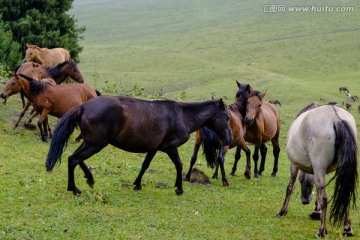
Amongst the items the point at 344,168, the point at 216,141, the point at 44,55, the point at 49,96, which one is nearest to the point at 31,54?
the point at 44,55

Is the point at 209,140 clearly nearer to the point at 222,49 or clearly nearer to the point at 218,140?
the point at 218,140

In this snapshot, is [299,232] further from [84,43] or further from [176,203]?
[84,43]

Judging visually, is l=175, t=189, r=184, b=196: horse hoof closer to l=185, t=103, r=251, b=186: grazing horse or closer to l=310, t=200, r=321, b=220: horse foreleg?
l=185, t=103, r=251, b=186: grazing horse

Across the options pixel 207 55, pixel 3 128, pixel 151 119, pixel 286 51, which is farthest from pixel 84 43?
pixel 151 119

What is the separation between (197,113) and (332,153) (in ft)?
12.8

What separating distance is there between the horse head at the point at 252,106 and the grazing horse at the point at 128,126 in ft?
5.79

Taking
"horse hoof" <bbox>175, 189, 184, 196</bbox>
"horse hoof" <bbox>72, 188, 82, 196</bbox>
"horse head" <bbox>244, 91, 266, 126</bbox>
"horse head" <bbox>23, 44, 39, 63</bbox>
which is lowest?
"horse hoof" <bbox>175, 189, 184, 196</bbox>

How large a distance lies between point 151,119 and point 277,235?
11.6 feet

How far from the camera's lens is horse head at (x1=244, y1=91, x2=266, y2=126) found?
43.7ft

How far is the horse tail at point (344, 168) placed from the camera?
8055 mm

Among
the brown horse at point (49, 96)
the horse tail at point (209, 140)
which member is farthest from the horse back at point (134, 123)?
the brown horse at point (49, 96)

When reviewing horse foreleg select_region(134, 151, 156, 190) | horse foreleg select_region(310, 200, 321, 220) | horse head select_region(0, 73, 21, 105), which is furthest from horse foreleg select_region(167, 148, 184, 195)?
horse head select_region(0, 73, 21, 105)

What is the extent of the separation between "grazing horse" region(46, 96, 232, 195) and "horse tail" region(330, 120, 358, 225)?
3.75 metres

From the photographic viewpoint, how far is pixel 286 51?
272 feet
